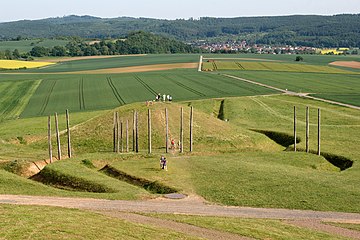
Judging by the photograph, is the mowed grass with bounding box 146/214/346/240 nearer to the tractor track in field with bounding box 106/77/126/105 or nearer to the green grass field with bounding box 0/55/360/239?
the green grass field with bounding box 0/55/360/239

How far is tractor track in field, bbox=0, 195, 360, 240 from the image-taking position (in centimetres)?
3116

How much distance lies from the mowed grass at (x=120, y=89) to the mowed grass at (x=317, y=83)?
28.5ft

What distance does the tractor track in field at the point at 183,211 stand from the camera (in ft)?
102

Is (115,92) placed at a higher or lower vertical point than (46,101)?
higher

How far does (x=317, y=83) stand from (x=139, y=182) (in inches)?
3811

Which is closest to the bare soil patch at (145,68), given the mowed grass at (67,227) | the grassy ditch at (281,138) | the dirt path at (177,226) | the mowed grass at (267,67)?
the mowed grass at (267,67)

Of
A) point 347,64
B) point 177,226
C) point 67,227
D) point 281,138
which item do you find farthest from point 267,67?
point 67,227

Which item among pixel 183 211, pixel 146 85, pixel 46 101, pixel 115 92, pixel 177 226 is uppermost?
pixel 177 226

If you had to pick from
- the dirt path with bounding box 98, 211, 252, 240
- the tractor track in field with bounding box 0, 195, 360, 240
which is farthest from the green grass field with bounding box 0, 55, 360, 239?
the tractor track in field with bounding box 0, 195, 360, 240

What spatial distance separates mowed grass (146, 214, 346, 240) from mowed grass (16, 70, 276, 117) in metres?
64.1

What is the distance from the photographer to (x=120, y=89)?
389ft

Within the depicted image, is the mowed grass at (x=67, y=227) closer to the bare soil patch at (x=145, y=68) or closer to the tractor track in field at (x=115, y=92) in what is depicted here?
the tractor track in field at (x=115, y=92)

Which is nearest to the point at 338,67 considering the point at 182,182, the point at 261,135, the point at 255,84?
the point at 255,84

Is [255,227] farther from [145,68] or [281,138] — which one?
[145,68]
